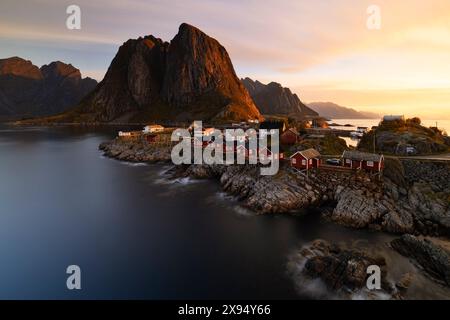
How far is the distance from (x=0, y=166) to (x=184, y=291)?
266ft

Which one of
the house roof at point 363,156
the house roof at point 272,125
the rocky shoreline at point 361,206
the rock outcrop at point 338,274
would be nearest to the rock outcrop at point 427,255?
the rocky shoreline at point 361,206

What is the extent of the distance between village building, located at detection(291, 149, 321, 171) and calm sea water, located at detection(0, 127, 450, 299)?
30.7 feet

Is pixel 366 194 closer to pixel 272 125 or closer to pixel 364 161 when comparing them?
pixel 364 161

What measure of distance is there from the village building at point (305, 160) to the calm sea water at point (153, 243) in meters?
9.36

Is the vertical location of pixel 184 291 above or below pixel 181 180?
below

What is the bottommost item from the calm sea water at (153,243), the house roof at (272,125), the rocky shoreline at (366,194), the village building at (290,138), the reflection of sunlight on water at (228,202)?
the calm sea water at (153,243)

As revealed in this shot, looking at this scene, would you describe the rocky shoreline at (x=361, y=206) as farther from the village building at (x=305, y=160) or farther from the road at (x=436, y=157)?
the road at (x=436, y=157)

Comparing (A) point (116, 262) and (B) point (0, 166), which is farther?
(B) point (0, 166)

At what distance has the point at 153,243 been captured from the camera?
31.4 metres

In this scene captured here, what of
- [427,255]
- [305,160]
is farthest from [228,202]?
[427,255]

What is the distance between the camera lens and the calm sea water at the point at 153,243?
23.8 metres

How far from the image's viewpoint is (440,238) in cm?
2923
